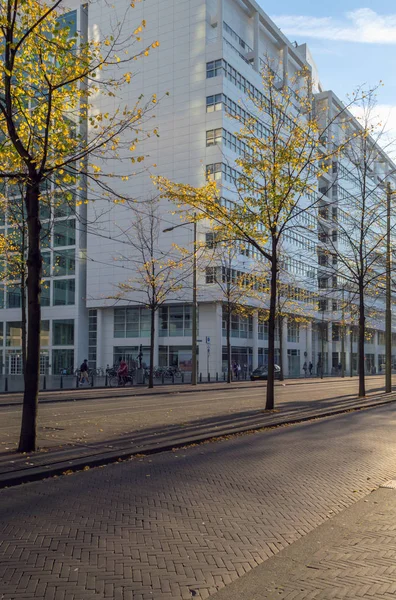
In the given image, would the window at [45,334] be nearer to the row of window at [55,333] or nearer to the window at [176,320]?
the row of window at [55,333]

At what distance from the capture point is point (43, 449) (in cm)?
961

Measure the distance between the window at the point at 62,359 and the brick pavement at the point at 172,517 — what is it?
5163 centimetres

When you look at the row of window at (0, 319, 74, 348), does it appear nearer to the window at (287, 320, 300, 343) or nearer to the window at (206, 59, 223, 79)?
the window at (287, 320, 300, 343)

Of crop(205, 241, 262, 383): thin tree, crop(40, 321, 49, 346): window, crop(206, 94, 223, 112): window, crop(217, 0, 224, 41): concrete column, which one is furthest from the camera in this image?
crop(40, 321, 49, 346): window

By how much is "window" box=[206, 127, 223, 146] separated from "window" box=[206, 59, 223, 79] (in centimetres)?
506

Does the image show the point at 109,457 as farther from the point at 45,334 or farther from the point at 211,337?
the point at 45,334

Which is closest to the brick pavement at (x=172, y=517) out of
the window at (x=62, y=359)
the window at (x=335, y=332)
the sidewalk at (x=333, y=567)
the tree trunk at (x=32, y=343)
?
the sidewalk at (x=333, y=567)

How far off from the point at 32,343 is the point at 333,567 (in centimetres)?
620

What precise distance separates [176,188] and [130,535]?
13318mm

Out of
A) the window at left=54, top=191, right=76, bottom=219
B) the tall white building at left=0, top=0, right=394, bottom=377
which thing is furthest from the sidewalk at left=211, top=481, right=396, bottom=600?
the tall white building at left=0, top=0, right=394, bottom=377

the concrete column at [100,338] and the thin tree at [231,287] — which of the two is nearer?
the thin tree at [231,287]

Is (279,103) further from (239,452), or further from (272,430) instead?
(239,452)

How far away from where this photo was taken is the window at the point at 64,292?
60719 mm

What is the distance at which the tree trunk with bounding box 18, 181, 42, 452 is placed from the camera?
9398mm
